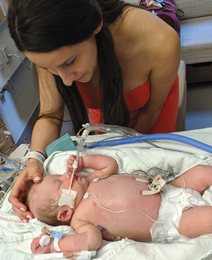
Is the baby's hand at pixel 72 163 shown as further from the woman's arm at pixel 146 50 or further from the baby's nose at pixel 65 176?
the woman's arm at pixel 146 50

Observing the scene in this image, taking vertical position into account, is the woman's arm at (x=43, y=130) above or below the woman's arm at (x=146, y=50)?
below

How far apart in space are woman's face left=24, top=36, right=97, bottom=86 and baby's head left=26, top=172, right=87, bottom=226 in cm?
46

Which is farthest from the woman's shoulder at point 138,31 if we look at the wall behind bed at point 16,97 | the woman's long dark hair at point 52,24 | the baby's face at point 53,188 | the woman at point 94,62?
the wall behind bed at point 16,97

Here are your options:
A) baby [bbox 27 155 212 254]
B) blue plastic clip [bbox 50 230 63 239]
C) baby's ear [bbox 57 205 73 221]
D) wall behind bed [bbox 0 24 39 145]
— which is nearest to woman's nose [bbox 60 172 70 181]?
baby [bbox 27 155 212 254]

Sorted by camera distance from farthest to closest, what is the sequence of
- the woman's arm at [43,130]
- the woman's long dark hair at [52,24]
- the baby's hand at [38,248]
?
the woman's arm at [43,130], the baby's hand at [38,248], the woman's long dark hair at [52,24]

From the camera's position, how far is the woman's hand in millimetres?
1005

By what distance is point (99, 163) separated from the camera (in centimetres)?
111

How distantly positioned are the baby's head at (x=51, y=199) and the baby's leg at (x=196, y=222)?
17.7 inches

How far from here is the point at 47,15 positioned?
72 centimetres

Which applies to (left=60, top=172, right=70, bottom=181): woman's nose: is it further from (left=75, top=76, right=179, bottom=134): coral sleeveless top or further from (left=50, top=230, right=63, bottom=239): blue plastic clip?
(left=75, top=76, right=179, bottom=134): coral sleeveless top

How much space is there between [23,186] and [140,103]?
0.77 m

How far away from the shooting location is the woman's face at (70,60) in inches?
31.4

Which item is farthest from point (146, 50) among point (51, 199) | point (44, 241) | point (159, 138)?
point (44, 241)

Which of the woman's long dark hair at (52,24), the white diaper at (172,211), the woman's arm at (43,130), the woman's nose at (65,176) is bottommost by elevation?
the white diaper at (172,211)
